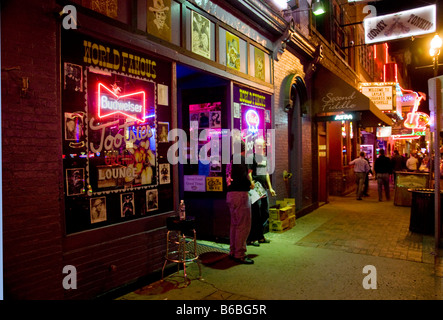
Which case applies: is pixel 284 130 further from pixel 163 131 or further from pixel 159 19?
pixel 159 19

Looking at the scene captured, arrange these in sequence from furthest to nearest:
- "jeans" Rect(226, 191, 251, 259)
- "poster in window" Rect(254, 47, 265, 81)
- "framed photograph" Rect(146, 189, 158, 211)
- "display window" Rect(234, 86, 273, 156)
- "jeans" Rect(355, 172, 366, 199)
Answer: "jeans" Rect(355, 172, 366, 199) → "poster in window" Rect(254, 47, 265, 81) → "display window" Rect(234, 86, 273, 156) → "jeans" Rect(226, 191, 251, 259) → "framed photograph" Rect(146, 189, 158, 211)

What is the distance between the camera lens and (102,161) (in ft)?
14.5

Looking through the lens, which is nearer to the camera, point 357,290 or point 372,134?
point 357,290

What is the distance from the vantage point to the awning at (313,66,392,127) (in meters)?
10.2

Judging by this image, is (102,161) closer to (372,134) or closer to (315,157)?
(315,157)

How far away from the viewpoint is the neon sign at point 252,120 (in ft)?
25.7

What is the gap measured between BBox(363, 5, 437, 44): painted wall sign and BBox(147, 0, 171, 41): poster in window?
894 cm

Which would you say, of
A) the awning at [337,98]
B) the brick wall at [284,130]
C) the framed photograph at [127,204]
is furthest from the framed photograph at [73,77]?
the awning at [337,98]

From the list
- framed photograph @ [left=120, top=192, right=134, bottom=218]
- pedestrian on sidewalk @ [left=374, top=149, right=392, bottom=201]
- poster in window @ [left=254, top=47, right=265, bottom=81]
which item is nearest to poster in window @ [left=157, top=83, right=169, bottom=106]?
framed photograph @ [left=120, top=192, right=134, bottom=218]

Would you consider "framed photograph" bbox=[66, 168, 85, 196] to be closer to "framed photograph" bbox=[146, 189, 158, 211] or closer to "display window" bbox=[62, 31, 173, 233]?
"display window" bbox=[62, 31, 173, 233]

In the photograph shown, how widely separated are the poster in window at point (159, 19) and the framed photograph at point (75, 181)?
8.27 ft

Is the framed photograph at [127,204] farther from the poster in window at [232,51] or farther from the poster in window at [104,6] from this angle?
the poster in window at [232,51]
